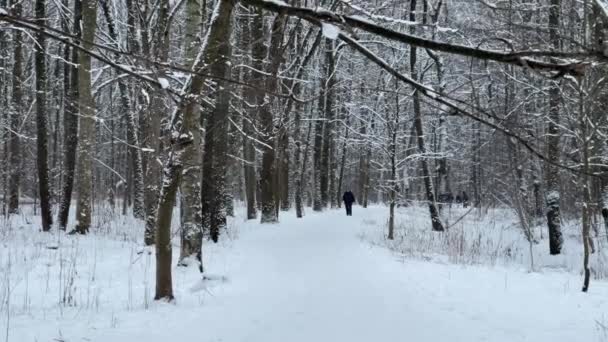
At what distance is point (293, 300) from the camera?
559 centimetres

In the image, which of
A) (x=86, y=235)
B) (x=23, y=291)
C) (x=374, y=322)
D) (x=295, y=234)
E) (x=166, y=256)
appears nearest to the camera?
(x=374, y=322)

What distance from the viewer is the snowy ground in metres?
4.33

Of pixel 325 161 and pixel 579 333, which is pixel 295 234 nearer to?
pixel 579 333

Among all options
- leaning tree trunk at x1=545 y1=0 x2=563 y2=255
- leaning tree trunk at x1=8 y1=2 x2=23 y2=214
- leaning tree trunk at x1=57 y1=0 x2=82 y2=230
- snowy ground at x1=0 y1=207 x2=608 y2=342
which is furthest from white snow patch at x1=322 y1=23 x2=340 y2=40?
leaning tree trunk at x1=8 y1=2 x2=23 y2=214

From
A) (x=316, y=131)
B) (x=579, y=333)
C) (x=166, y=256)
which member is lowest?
(x=579, y=333)

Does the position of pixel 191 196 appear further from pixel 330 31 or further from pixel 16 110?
pixel 16 110

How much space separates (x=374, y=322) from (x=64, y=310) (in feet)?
10.1

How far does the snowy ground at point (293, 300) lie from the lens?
4.33 m

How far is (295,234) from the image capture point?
13.1 meters

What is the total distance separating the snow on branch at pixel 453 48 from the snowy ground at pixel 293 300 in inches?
115

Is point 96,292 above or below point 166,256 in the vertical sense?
below

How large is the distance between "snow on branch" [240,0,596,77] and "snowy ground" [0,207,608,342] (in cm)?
292

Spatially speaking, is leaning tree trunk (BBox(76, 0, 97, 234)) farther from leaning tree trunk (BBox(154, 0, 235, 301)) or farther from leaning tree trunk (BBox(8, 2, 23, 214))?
leaning tree trunk (BBox(154, 0, 235, 301))

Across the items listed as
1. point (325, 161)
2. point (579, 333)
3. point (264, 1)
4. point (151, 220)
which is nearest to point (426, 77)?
point (325, 161)
